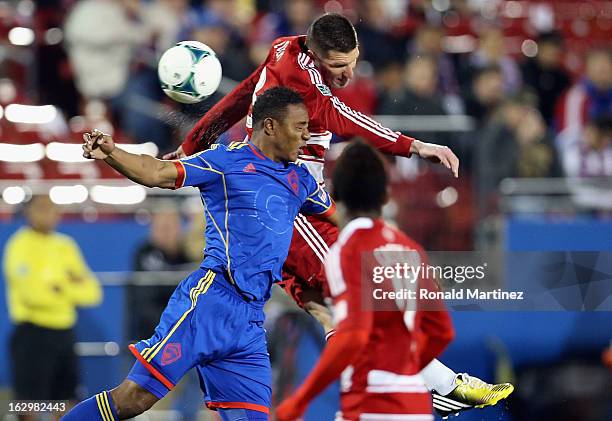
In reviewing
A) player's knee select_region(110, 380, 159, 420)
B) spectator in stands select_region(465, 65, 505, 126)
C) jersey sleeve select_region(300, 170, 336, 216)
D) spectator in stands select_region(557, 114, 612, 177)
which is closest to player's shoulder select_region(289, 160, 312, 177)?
jersey sleeve select_region(300, 170, 336, 216)

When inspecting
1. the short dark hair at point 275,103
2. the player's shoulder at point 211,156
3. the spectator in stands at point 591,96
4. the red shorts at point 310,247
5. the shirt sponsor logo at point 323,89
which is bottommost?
the red shorts at point 310,247

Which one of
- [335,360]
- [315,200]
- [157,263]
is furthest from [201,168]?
[157,263]

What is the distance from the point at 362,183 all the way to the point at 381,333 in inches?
25.4

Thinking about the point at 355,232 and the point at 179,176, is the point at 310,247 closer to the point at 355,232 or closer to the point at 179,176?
the point at 179,176

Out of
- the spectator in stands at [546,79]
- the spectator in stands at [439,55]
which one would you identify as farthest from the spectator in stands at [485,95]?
the spectator in stands at [546,79]

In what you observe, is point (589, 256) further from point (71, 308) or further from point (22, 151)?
point (22, 151)

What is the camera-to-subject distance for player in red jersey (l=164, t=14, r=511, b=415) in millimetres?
6570

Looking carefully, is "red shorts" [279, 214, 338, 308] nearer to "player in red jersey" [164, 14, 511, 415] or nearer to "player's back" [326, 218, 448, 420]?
"player in red jersey" [164, 14, 511, 415]

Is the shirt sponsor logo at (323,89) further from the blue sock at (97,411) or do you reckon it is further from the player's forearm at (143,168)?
the blue sock at (97,411)

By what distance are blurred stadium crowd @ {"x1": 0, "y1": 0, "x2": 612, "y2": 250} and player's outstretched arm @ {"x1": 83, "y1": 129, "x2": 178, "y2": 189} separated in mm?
3694

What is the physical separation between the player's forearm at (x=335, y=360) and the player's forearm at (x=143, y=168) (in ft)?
4.66

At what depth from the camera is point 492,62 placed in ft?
40.2

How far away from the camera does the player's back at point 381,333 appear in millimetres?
4953

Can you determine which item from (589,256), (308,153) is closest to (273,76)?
(308,153)
